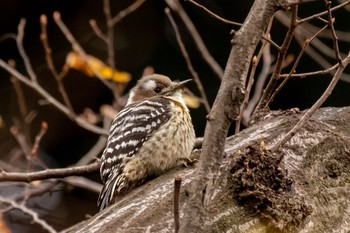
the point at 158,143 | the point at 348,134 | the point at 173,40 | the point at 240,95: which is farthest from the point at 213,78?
the point at 240,95

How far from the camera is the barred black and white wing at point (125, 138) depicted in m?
3.89

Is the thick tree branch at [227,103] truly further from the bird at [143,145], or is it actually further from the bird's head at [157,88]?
the bird's head at [157,88]

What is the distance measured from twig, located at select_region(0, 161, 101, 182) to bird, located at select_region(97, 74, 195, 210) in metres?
0.11

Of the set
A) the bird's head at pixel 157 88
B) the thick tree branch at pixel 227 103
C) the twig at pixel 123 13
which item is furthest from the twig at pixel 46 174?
the thick tree branch at pixel 227 103

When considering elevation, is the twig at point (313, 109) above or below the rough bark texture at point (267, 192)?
above

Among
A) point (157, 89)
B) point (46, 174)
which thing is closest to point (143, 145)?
point (46, 174)

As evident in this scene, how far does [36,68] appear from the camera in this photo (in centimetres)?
677

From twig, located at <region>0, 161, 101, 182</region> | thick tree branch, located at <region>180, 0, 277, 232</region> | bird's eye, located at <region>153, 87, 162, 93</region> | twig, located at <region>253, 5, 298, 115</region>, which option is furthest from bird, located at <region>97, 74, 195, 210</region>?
thick tree branch, located at <region>180, 0, 277, 232</region>

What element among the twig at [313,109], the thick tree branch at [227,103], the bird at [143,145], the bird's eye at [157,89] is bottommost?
the bird at [143,145]

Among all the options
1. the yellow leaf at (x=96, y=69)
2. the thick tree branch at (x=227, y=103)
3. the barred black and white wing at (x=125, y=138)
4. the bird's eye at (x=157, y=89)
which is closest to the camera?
the thick tree branch at (x=227, y=103)

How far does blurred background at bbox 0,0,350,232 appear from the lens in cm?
660

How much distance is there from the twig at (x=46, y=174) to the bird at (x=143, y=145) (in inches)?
4.5

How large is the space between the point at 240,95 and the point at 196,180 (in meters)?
0.26

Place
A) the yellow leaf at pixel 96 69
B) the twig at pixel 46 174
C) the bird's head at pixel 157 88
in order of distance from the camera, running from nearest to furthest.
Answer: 1. the twig at pixel 46 174
2. the bird's head at pixel 157 88
3. the yellow leaf at pixel 96 69
